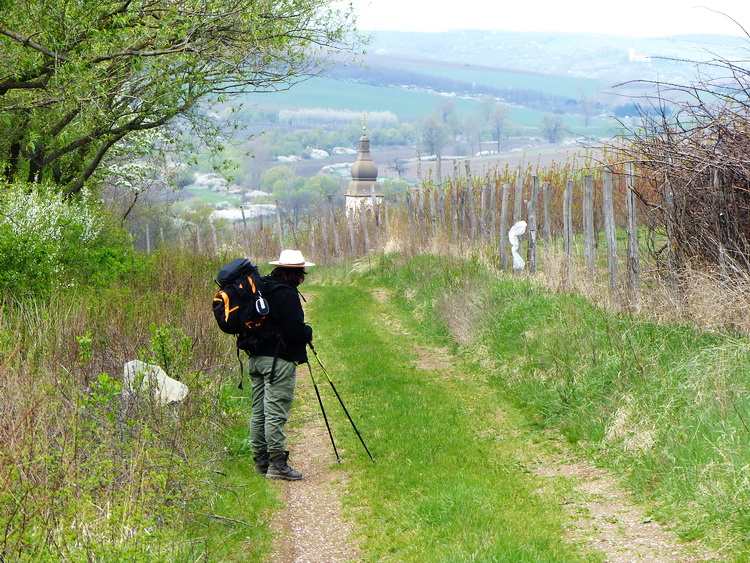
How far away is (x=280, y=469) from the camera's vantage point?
7469 millimetres

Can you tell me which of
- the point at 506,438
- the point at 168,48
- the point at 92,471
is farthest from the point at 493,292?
the point at 92,471

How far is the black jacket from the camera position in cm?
734

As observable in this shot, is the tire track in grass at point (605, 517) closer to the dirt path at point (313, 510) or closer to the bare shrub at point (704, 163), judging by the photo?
the dirt path at point (313, 510)

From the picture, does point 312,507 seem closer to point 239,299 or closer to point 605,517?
point 239,299

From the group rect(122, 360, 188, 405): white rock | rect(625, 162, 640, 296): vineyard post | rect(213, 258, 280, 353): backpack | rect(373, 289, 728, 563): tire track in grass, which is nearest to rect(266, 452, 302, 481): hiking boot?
rect(122, 360, 188, 405): white rock

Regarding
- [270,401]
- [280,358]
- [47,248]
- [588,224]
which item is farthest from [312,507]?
[588,224]

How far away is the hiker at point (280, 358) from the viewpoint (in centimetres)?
736

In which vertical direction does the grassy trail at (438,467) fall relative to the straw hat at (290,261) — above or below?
below

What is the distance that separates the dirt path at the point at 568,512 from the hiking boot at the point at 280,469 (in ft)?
0.35

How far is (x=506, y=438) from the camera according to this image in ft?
27.7

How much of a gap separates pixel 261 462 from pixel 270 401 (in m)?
0.58

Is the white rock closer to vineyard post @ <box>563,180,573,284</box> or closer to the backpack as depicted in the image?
the backpack

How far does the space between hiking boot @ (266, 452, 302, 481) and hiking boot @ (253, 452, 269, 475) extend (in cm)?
11

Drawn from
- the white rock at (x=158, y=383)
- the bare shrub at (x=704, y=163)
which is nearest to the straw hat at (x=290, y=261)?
the white rock at (x=158, y=383)
